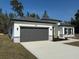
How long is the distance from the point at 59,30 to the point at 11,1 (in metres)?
27.5

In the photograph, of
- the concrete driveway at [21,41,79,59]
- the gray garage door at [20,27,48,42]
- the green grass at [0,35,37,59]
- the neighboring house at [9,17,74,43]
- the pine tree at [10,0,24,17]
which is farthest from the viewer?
the pine tree at [10,0,24,17]

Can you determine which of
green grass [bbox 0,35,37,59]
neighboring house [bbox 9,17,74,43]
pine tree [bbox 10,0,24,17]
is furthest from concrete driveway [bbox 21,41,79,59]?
pine tree [bbox 10,0,24,17]

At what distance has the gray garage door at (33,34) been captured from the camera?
57.7 feet

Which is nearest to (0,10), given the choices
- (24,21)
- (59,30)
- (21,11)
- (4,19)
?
(4,19)

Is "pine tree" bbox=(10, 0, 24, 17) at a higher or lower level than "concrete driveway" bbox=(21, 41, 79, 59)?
higher

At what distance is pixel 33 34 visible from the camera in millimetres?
18250

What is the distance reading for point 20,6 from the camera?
47.2 metres

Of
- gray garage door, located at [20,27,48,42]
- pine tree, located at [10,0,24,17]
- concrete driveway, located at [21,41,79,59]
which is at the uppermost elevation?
pine tree, located at [10,0,24,17]

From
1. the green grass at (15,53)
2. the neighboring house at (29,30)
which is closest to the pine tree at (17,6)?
the neighboring house at (29,30)

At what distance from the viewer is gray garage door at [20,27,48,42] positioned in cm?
1758

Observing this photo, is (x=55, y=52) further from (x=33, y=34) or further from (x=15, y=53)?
(x=33, y=34)

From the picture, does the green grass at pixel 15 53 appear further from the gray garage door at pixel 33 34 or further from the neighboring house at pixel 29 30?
the gray garage door at pixel 33 34

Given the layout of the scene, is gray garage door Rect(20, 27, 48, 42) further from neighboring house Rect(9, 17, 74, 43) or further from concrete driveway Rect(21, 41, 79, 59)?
concrete driveway Rect(21, 41, 79, 59)

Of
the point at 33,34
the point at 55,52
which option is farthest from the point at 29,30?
the point at 55,52
